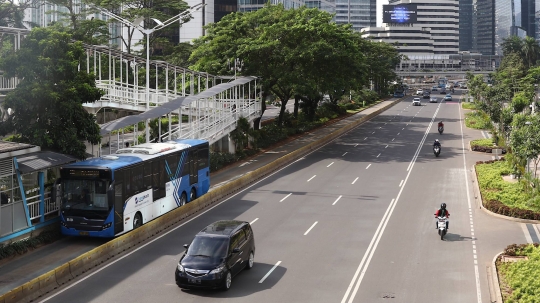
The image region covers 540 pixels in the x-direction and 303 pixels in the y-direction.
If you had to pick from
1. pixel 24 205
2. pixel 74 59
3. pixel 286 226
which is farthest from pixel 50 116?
pixel 286 226

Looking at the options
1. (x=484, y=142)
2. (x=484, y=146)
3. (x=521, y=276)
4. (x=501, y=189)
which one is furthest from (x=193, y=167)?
(x=484, y=142)

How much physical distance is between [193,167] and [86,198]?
865cm

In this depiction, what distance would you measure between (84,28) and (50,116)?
40.4 m

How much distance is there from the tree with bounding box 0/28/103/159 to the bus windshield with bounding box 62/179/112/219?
3.79m

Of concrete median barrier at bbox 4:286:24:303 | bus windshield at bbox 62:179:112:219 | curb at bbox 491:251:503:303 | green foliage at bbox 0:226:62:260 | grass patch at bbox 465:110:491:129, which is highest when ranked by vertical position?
grass patch at bbox 465:110:491:129

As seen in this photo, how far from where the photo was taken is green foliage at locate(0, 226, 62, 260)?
23.7 m

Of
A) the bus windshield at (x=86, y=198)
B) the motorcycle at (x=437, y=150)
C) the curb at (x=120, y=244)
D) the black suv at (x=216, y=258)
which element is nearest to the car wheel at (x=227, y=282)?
the black suv at (x=216, y=258)

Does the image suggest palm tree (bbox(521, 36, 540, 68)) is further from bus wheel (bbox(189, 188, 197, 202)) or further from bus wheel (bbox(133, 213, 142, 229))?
bus wheel (bbox(133, 213, 142, 229))

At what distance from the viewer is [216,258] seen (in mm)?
20266

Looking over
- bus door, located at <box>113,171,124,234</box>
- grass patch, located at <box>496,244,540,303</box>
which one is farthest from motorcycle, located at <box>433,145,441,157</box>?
bus door, located at <box>113,171,124,234</box>

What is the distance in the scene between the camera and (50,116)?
2914 centimetres

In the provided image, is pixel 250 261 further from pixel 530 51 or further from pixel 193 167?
pixel 530 51

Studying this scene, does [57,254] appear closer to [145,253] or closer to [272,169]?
[145,253]

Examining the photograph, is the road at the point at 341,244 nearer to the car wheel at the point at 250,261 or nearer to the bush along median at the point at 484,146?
the car wheel at the point at 250,261
